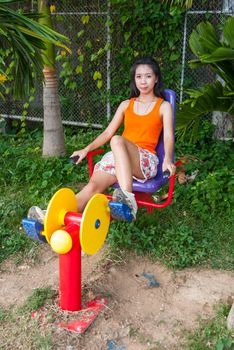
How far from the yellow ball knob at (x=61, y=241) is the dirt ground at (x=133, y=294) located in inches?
20.2

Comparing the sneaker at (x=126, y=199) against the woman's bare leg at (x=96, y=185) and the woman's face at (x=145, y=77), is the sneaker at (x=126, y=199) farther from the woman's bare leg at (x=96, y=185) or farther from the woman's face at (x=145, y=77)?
the woman's face at (x=145, y=77)

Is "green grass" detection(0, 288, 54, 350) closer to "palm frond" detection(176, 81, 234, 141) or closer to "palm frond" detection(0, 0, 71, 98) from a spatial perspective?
"palm frond" detection(0, 0, 71, 98)

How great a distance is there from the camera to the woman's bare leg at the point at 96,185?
287 cm

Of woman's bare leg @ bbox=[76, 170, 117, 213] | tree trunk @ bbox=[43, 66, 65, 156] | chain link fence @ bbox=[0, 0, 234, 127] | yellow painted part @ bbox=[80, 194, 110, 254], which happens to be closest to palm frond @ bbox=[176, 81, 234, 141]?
woman's bare leg @ bbox=[76, 170, 117, 213]

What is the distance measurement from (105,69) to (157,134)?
9.42 ft

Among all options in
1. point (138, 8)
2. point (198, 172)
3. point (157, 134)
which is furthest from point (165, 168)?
point (138, 8)

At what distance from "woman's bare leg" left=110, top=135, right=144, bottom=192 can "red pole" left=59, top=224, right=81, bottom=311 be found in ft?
1.87

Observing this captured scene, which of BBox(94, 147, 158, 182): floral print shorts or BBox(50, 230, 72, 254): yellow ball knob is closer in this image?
BBox(50, 230, 72, 254): yellow ball knob

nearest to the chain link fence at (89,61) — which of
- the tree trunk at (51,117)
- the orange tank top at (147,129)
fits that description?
the tree trunk at (51,117)

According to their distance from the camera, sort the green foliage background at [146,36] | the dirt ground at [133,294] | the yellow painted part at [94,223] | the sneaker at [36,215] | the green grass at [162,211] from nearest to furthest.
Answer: the yellow painted part at [94,223]
the dirt ground at [133,294]
the sneaker at [36,215]
the green grass at [162,211]
the green foliage background at [146,36]

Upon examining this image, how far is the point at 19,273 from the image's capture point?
3.05 metres

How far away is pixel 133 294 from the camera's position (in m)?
2.74

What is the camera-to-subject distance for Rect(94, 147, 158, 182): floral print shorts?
2.98m

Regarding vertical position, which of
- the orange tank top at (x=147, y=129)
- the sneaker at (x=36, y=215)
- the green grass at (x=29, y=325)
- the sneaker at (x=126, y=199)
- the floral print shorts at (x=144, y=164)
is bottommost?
the green grass at (x=29, y=325)
